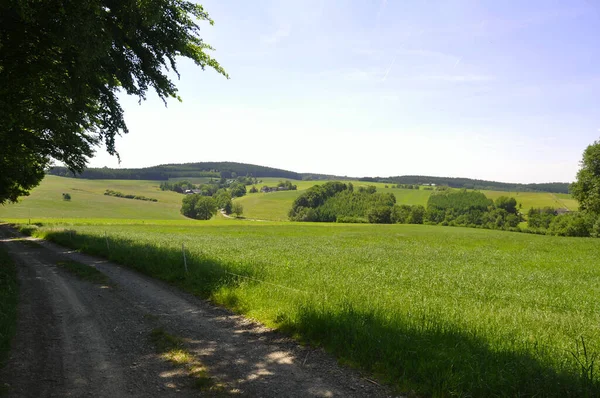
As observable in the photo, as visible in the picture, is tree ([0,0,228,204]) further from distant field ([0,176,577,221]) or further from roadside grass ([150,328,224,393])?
distant field ([0,176,577,221])

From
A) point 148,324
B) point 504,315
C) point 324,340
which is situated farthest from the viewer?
point 504,315

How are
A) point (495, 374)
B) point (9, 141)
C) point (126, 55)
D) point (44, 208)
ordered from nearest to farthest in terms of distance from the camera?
point (495, 374)
point (126, 55)
point (9, 141)
point (44, 208)

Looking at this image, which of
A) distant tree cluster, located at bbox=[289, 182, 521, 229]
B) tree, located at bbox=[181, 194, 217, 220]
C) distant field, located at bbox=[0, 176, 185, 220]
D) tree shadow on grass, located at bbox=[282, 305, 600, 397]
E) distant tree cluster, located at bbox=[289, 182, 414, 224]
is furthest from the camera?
distant tree cluster, located at bbox=[289, 182, 414, 224]

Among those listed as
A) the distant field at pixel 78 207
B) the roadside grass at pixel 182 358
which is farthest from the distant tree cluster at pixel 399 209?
the roadside grass at pixel 182 358

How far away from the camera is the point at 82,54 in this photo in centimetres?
811

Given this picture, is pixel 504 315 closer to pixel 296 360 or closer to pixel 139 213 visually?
pixel 296 360

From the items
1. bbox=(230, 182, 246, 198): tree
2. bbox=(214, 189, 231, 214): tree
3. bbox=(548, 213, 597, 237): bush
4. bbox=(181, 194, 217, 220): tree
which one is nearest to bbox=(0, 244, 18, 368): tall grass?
bbox=(548, 213, 597, 237): bush

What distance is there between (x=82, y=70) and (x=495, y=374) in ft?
37.0

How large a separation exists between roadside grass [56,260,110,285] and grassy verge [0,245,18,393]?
2.10 m

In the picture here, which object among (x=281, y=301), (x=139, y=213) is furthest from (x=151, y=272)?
(x=139, y=213)

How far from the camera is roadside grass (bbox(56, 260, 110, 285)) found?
13935 millimetres

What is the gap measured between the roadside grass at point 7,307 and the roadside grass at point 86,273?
6.86 ft

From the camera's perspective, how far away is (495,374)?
17.7ft

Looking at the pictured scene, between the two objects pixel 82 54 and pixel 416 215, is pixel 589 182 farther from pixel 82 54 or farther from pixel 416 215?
pixel 416 215
